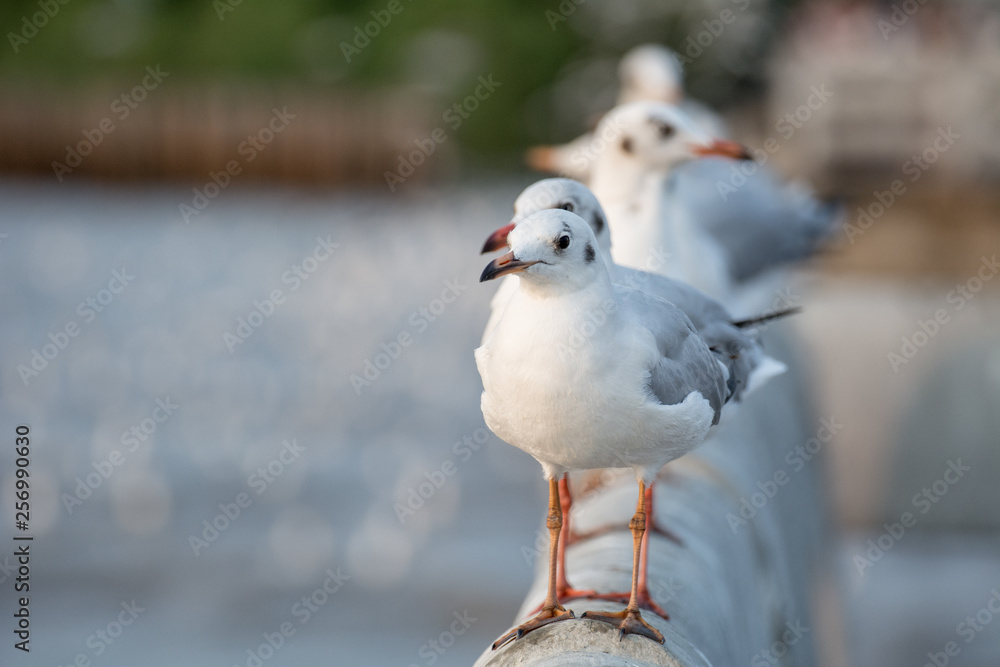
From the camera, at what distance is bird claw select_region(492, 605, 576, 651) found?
2070 millimetres

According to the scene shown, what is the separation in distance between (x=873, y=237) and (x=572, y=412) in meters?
6.55

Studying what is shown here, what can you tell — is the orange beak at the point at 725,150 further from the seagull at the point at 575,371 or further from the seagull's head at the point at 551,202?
the seagull at the point at 575,371

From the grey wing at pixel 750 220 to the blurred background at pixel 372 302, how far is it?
18.9 inches

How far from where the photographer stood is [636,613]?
2066 mm

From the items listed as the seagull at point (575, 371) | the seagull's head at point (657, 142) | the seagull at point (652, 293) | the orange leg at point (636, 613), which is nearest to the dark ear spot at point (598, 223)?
the seagull at point (652, 293)

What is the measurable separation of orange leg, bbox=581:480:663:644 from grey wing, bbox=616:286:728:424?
210mm

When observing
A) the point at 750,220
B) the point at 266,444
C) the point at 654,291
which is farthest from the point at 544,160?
the point at 266,444

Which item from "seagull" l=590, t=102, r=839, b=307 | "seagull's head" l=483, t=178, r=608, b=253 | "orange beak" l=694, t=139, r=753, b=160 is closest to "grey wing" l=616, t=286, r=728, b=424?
"seagull's head" l=483, t=178, r=608, b=253

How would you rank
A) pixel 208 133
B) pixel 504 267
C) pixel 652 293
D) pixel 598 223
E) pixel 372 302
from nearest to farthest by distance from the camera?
pixel 504 267, pixel 652 293, pixel 598 223, pixel 372 302, pixel 208 133

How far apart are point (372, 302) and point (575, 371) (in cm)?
874

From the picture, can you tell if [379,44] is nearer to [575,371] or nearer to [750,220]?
[750,220]

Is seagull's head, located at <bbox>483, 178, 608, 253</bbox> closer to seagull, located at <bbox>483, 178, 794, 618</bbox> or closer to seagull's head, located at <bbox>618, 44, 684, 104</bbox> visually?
seagull, located at <bbox>483, 178, 794, 618</bbox>

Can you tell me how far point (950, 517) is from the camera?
6.50 meters

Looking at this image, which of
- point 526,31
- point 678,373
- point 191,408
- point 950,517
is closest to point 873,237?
point 950,517
